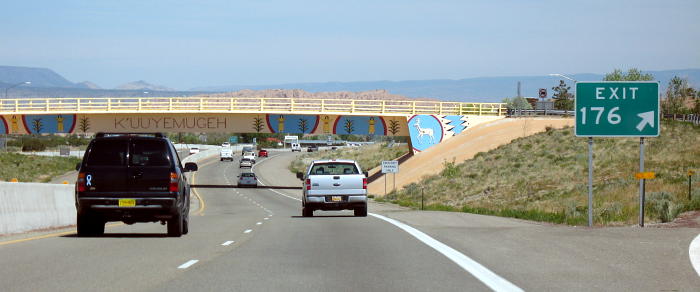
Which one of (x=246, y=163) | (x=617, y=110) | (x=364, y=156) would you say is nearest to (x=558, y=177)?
(x=617, y=110)

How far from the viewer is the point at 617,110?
75.9ft

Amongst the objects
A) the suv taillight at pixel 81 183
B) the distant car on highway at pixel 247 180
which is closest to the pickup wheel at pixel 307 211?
the suv taillight at pixel 81 183

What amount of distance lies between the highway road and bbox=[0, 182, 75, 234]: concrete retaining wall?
110 centimetres

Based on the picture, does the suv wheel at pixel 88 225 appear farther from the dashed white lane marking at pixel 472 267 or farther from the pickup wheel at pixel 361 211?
the pickup wheel at pixel 361 211

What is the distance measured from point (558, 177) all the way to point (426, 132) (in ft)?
74.0

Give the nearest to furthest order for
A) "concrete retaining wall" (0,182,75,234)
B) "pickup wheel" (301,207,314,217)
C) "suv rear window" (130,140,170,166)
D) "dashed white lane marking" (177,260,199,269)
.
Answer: "dashed white lane marking" (177,260,199,269) → "suv rear window" (130,140,170,166) → "concrete retaining wall" (0,182,75,234) → "pickup wheel" (301,207,314,217)

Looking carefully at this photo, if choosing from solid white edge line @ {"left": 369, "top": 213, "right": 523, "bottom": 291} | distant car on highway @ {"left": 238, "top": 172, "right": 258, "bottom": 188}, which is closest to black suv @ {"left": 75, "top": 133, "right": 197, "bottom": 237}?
solid white edge line @ {"left": 369, "top": 213, "right": 523, "bottom": 291}

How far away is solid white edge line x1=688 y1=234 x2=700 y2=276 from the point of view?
42.4 ft

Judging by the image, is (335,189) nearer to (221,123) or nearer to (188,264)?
(188,264)

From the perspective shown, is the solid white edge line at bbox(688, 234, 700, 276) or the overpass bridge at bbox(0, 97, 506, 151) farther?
the overpass bridge at bbox(0, 97, 506, 151)

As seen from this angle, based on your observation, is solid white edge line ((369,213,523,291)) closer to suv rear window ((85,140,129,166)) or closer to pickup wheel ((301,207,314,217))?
suv rear window ((85,140,129,166))

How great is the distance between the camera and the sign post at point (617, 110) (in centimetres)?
2283

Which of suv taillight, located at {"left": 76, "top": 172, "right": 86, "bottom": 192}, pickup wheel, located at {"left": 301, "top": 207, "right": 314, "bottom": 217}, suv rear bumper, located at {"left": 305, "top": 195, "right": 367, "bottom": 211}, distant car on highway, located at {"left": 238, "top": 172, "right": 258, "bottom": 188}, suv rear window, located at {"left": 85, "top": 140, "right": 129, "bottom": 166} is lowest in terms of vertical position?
distant car on highway, located at {"left": 238, "top": 172, "right": 258, "bottom": 188}

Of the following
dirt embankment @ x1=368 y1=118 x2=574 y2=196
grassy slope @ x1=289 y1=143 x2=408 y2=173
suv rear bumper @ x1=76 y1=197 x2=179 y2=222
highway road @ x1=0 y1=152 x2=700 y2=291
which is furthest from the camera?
grassy slope @ x1=289 y1=143 x2=408 y2=173
